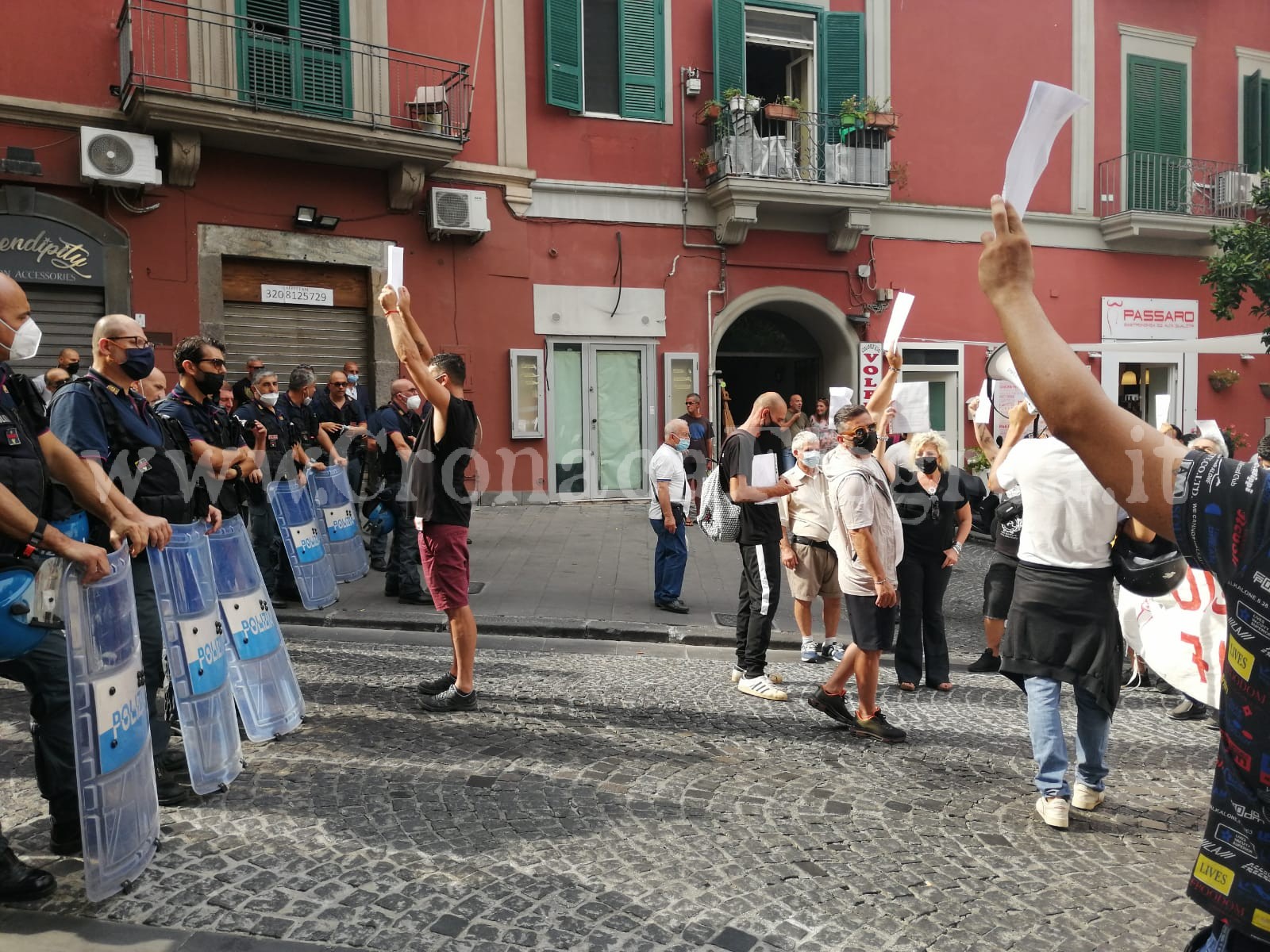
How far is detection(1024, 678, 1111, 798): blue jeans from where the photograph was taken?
409cm

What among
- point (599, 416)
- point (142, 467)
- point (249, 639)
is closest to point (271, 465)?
point (249, 639)

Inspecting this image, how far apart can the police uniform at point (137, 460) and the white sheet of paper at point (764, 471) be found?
3157mm

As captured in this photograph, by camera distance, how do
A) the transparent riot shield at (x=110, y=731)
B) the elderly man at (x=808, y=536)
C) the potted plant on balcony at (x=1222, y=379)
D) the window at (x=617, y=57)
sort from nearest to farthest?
the transparent riot shield at (x=110, y=731)
the elderly man at (x=808, y=536)
the window at (x=617, y=57)
the potted plant on balcony at (x=1222, y=379)

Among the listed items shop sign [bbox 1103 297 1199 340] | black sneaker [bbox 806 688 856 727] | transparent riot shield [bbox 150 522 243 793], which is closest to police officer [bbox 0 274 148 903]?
transparent riot shield [bbox 150 522 243 793]

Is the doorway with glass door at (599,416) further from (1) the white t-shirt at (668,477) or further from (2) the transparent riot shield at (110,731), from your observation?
(2) the transparent riot shield at (110,731)

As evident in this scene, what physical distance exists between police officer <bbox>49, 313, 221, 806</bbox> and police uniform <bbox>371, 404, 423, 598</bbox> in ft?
13.5

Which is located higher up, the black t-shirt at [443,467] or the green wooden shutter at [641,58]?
the green wooden shutter at [641,58]

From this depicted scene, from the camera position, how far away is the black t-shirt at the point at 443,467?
5449 millimetres

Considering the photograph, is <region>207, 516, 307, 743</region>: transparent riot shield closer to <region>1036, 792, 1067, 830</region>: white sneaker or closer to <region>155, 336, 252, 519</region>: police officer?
<region>155, 336, 252, 519</region>: police officer

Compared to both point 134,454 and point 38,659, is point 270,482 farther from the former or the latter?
point 38,659

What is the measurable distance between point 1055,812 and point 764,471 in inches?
105

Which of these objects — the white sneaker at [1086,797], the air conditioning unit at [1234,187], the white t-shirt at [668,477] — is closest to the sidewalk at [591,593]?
the white t-shirt at [668,477]

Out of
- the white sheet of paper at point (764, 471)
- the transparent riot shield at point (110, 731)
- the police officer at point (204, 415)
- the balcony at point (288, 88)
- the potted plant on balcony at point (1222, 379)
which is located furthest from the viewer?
the potted plant on balcony at point (1222, 379)

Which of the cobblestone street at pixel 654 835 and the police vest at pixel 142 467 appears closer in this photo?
the cobblestone street at pixel 654 835
